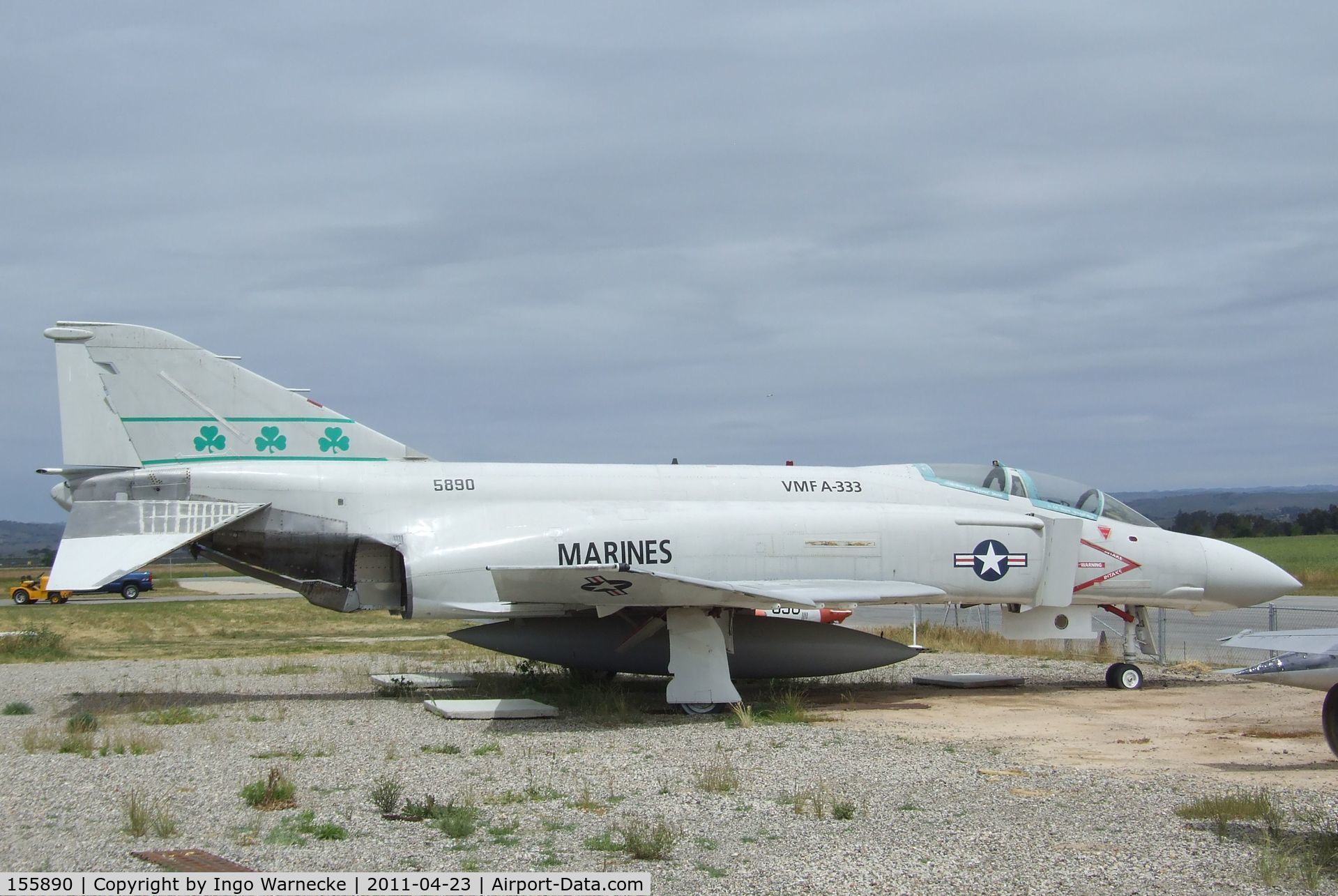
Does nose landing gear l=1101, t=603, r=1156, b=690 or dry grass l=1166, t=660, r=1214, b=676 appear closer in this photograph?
nose landing gear l=1101, t=603, r=1156, b=690

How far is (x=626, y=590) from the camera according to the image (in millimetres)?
11977

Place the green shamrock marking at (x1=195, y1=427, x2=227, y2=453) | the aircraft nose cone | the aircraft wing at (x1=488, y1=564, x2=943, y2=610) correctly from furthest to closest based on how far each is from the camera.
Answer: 1. the aircraft nose cone
2. the green shamrock marking at (x1=195, y1=427, x2=227, y2=453)
3. the aircraft wing at (x1=488, y1=564, x2=943, y2=610)

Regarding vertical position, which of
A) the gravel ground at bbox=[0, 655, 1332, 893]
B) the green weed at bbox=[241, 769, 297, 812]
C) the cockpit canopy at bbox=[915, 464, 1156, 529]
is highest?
the cockpit canopy at bbox=[915, 464, 1156, 529]

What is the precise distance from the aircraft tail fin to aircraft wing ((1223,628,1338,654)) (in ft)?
32.2

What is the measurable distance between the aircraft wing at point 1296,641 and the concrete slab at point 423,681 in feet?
32.1

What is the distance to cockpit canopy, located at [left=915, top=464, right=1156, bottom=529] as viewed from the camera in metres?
14.6

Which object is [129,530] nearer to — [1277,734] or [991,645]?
[1277,734]

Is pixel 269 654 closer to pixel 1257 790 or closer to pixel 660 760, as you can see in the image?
pixel 660 760

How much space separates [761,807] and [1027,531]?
7.45 metres

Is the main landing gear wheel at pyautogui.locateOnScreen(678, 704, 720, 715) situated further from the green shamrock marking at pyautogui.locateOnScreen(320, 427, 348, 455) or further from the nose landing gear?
the nose landing gear

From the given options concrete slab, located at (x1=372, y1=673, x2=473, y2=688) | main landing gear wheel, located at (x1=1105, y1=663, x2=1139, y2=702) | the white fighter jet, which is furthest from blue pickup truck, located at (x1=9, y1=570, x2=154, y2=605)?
the white fighter jet

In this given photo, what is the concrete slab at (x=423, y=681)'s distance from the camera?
48.1 feet

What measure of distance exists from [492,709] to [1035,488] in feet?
24.0

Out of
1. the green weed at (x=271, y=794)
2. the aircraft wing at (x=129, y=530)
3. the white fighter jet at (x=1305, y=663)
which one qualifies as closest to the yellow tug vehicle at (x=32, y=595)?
the aircraft wing at (x=129, y=530)
